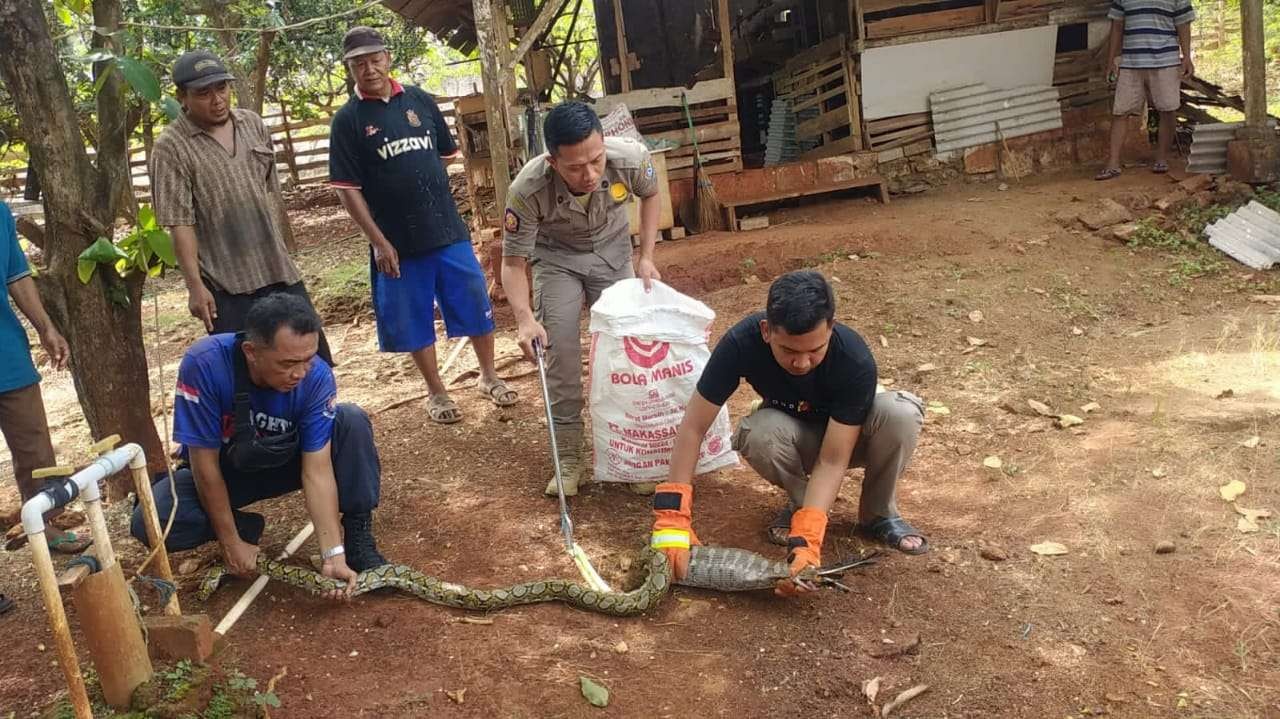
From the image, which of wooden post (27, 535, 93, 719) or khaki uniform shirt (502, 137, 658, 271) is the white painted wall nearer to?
khaki uniform shirt (502, 137, 658, 271)

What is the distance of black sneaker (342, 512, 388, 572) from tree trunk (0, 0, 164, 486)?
147 cm

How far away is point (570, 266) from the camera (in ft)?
13.4

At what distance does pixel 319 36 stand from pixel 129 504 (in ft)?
40.7

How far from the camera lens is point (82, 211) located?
3939 mm

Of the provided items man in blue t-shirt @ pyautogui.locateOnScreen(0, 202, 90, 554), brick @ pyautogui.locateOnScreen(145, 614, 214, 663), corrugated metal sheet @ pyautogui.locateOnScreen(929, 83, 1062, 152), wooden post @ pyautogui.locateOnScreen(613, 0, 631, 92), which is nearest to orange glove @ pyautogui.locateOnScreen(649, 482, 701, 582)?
brick @ pyautogui.locateOnScreen(145, 614, 214, 663)

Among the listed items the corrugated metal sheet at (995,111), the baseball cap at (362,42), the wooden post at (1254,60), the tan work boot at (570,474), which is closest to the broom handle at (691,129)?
the corrugated metal sheet at (995,111)

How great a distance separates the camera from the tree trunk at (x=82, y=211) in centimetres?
378

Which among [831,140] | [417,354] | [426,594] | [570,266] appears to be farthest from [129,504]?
[831,140]

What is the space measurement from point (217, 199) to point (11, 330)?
3.06ft

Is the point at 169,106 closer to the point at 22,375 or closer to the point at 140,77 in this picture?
the point at 140,77

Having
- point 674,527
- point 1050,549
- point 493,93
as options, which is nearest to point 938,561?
point 1050,549

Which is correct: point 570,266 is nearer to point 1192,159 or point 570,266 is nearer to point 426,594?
point 426,594

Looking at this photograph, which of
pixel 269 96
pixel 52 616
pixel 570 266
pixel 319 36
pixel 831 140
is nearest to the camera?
pixel 52 616

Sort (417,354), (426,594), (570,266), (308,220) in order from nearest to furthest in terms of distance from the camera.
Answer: (426,594) → (570,266) → (417,354) → (308,220)
